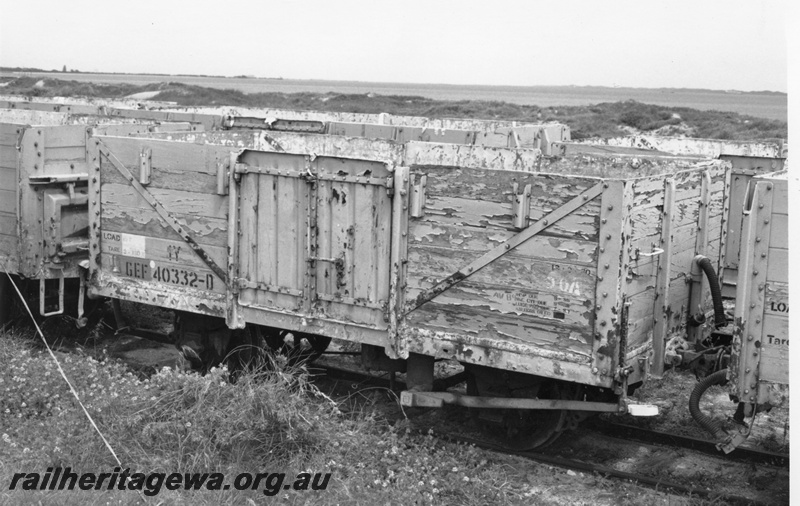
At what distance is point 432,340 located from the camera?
25.1 feet

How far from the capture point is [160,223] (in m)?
9.07

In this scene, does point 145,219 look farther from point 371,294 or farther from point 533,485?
point 533,485

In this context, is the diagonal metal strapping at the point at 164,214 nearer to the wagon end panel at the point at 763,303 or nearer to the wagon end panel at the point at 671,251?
the wagon end panel at the point at 671,251

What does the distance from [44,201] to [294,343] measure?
3.24 meters

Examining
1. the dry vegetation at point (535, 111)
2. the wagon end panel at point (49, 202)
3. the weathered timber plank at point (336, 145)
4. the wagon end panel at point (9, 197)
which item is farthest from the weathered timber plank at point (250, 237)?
the dry vegetation at point (535, 111)

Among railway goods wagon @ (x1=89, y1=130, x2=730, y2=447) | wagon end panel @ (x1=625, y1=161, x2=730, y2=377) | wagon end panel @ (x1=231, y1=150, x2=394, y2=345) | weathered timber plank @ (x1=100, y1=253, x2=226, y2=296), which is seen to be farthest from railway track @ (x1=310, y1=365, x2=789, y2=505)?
weathered timber plank @ (x1=100, y1=253, x2=226, y2=296)

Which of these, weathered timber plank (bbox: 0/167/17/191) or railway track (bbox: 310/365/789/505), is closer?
railway track (bbox: 310/365/789/505)

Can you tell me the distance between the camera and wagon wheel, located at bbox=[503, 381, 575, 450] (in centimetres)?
768

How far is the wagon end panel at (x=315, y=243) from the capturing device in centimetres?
784

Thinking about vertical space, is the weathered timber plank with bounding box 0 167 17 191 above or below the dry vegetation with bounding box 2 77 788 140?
below

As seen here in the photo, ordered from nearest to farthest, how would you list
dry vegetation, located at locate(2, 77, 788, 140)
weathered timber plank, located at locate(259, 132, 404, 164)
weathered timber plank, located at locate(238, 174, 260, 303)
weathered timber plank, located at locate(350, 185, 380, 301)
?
weathered timber plank, located at locate(350, 185, 380, 301), weathered timber plank, located at locate(238, 174, 260, 303), weathered timber plank, located at locate(259, 132, 404, 164), dry vegetation, located at locate(2, 77, 788, 140)

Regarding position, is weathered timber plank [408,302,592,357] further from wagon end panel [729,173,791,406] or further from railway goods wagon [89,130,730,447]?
wagon end panel [729,173,791,406]

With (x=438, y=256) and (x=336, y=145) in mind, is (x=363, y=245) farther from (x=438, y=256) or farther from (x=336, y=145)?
(x=336, y=145)

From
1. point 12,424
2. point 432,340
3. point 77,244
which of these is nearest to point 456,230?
point 432,340
